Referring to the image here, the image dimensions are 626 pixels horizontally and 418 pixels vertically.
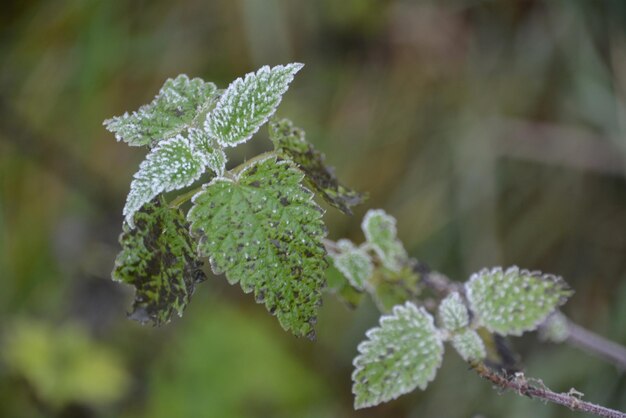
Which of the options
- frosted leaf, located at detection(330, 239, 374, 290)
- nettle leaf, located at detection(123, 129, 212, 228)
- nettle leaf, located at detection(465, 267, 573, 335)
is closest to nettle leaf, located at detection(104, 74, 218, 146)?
nettle leaf, located at detection(123, 129, 212, 228)

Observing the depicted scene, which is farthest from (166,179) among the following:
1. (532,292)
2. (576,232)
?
(576,232)

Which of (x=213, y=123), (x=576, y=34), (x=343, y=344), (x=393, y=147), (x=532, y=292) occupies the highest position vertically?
(x=576, y=34)

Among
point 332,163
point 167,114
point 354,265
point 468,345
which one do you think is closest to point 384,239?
point 354,265

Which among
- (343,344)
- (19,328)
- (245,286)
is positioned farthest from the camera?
(343,344)

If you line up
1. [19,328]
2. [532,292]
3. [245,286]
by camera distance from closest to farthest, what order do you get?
[245,286], [532,292], [19,328]

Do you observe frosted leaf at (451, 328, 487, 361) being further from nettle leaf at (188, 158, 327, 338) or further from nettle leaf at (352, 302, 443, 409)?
nettle leaf at (188, 158, 327, 338)

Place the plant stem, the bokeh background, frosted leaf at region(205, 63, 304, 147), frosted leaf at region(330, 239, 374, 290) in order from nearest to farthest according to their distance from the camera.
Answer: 1. the plant stem
2. frosted leaf at region(205, 63, 304, 147)
3. frosted leaf at region(330, 239, 374, 290)
4. the bokeh background

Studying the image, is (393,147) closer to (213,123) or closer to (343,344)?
(343,344)
